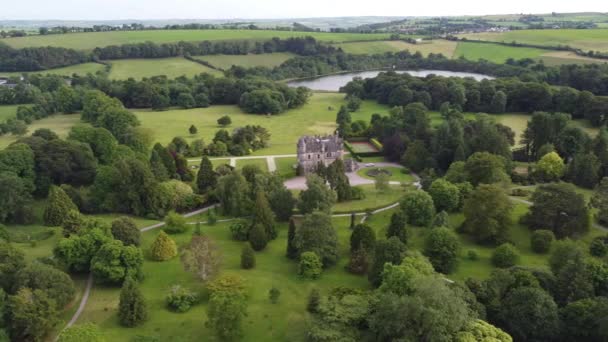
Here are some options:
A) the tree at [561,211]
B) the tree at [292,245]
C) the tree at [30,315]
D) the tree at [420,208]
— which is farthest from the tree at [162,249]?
the tree at [561,211]

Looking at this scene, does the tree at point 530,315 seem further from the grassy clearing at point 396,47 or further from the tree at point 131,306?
the grassy clearing at point 396,47

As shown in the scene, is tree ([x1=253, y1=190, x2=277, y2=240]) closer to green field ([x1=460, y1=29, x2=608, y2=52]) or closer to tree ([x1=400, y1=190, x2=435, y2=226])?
tree ([x1=400, y1=190, x2=435, y2=226])

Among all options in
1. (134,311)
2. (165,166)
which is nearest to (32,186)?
(165,166)

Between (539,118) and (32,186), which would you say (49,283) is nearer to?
(32,186)

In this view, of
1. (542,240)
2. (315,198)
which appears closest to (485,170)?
(542,240)

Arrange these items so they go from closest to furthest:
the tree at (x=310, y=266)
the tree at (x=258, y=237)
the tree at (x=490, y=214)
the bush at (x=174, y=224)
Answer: the tree at (x=310, y=266), the tree at (x=490, y=214), the tree at (x=258, y=237), the bush at (x=174, y=224)

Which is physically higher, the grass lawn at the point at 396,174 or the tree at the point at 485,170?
the tree at the point at 485,170
